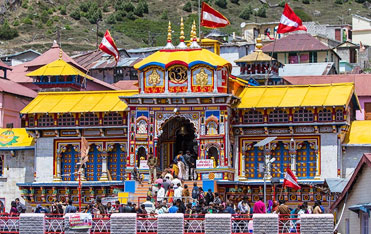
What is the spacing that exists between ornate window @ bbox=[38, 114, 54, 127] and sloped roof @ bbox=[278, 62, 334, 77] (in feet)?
99.9

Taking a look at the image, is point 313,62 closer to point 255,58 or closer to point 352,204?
point 255,58

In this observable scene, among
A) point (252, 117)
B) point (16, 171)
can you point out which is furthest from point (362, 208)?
point (16, 171)

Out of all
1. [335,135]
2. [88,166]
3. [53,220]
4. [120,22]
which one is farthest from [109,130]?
[120,22]

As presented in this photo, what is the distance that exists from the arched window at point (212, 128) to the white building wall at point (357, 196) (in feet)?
48.7

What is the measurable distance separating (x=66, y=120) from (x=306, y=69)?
34.3 metres

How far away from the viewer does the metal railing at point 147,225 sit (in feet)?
154

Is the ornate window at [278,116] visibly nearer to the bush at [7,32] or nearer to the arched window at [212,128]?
the arched window at [212,128]

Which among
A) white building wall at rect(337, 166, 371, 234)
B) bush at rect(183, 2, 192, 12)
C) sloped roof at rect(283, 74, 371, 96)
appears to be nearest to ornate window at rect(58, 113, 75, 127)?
white building wall at rect(337, 166, 371, 234)

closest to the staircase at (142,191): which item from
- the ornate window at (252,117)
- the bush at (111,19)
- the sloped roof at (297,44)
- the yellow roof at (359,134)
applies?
the ornate window at (252,117)

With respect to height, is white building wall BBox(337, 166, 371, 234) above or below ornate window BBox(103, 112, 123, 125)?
below

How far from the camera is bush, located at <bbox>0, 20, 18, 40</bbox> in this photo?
145 m

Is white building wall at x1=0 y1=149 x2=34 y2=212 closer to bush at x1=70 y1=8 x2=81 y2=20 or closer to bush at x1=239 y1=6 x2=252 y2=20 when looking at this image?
bush at x1=70 y1=8 x2=81 y2=20

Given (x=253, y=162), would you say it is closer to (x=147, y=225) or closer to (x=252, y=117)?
(x=252, y=117)

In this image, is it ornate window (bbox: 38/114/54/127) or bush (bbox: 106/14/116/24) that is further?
bush (bbox: 106/14/116/24)
